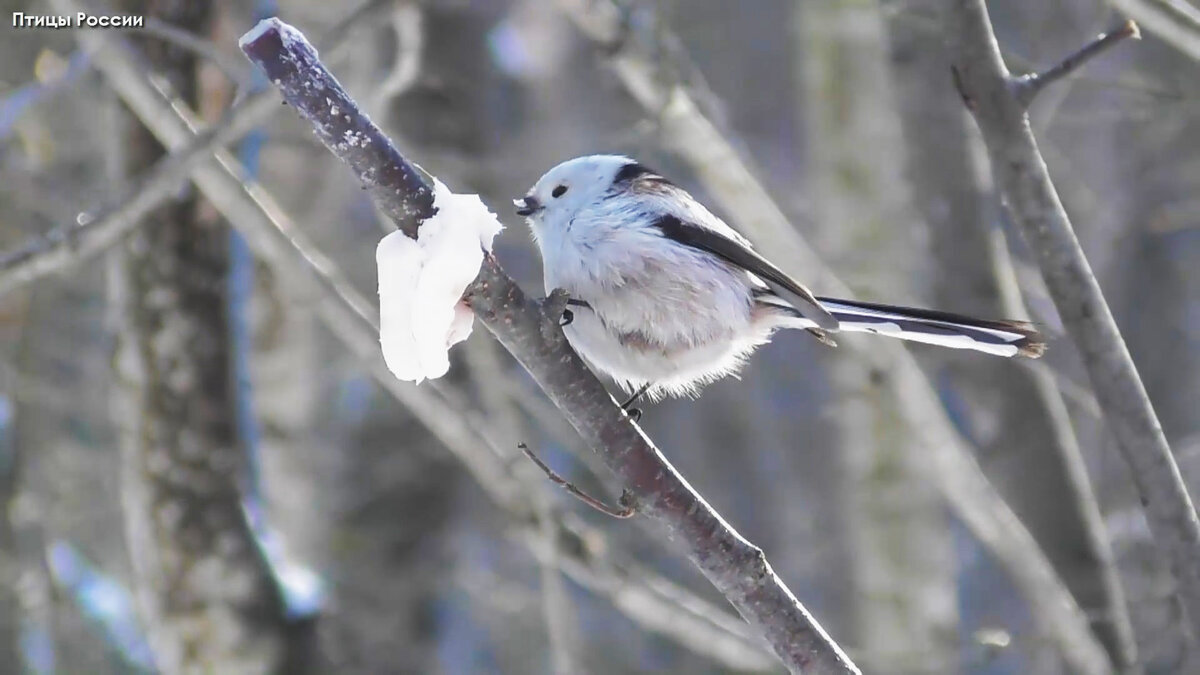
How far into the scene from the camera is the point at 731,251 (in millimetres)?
2320

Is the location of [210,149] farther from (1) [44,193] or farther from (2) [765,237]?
Answer: (1) [44,193]

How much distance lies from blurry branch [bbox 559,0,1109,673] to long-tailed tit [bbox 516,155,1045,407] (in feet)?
3.10

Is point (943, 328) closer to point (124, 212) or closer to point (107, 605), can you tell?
point (124, 212)

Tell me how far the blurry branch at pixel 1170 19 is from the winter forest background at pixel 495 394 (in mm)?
13

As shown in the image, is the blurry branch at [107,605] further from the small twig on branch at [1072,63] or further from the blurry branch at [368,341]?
the small twig on branch at [1072,63]

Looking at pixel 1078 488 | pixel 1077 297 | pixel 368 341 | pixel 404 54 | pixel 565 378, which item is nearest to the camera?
pixel 565 378

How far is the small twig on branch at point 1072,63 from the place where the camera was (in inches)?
65.9

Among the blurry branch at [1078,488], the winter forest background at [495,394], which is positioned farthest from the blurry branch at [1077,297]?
the blurry branch at [1078,488]

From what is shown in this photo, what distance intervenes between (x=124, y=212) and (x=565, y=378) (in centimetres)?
147

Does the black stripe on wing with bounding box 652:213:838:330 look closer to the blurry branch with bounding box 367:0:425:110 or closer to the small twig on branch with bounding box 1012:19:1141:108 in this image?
the small twig on branch with bounding box 1012:19:1141:108

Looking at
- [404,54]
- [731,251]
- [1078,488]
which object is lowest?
[1078,488]

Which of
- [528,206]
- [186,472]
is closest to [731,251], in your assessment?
[528,206]

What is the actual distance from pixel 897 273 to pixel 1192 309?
490cm

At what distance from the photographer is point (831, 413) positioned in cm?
422
